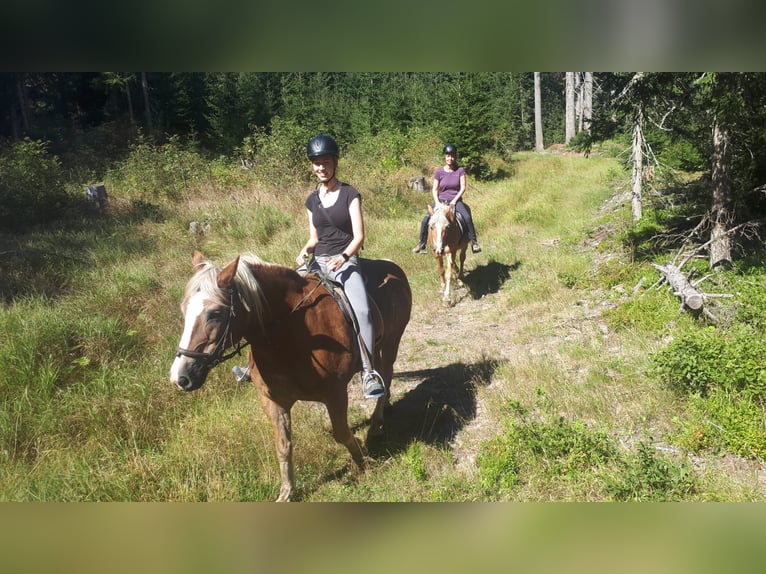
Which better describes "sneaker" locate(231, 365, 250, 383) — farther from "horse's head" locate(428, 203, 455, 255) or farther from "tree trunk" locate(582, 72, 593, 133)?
"tree trunk" locate(582, 72, 593, 133)

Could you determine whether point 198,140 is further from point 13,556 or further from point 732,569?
point 732,569

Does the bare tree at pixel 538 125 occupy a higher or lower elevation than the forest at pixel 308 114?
higher

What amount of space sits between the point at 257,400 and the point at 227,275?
5.90 feet

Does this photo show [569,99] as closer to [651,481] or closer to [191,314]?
[651,481]

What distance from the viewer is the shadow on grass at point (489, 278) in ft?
23.1

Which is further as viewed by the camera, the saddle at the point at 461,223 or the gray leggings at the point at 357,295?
the saddle at the point at 461,223

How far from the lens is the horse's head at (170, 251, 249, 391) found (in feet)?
7.47

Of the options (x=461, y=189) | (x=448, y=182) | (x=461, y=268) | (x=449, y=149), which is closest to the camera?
(x=449, y=149)

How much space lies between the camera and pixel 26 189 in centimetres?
521

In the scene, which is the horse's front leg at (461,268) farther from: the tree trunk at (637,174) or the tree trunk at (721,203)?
the tree trunk at (721,203)

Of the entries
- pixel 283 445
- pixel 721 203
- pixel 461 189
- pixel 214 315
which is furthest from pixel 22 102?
pixel 721 203

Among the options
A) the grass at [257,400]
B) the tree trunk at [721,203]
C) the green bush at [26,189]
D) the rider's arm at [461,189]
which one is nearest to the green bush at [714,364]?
the grass at [257,400]

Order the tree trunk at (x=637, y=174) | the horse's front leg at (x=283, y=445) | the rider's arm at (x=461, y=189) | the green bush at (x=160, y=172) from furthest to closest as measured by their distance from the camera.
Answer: the tree trunk at (x=637, y=174), the rider's arm at (x=461, y=189), the green bush at (x=160, y=172), the horse's front leg at (x=283, y=445)
